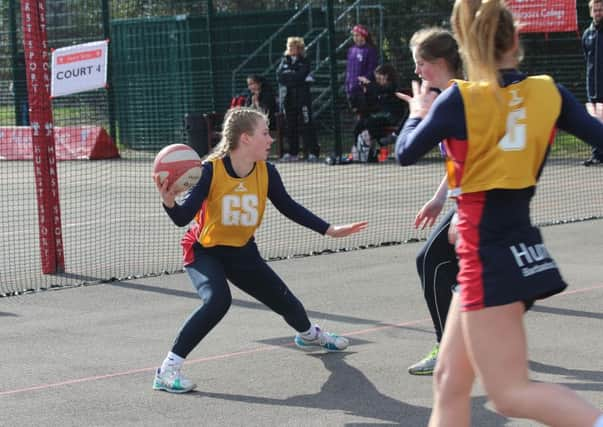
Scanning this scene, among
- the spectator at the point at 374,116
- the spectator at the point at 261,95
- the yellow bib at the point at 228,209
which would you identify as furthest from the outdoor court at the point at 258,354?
the spectator at the point at 261,95

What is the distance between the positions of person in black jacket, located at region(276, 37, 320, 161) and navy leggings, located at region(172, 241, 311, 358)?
12173mm

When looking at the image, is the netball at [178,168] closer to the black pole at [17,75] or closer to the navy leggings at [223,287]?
the navy leggings at [223,287]

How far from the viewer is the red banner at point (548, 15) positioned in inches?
686

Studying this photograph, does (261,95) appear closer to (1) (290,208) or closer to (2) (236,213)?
(1) (290,208)

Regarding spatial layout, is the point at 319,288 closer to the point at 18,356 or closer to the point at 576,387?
the point at 18,356

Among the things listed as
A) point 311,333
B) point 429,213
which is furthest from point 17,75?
point 429,213

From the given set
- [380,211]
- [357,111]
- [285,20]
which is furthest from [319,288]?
[285,20]

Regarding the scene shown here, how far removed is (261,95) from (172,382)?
44.2 feet

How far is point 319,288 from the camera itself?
8641 mm

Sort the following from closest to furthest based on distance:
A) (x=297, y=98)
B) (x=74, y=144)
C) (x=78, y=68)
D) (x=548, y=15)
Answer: (x=78, y=68)
(x=548, y=15)
(x=297, y=98)
(x=74, y=144)

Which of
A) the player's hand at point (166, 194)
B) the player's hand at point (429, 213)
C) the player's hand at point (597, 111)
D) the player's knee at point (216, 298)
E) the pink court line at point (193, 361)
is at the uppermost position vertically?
the player's hand at point (597, 111)

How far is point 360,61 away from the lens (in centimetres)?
1823

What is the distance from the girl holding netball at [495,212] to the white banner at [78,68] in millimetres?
6339

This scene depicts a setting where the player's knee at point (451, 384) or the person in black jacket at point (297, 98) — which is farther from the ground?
the person in black jacket at point (297, 98)
